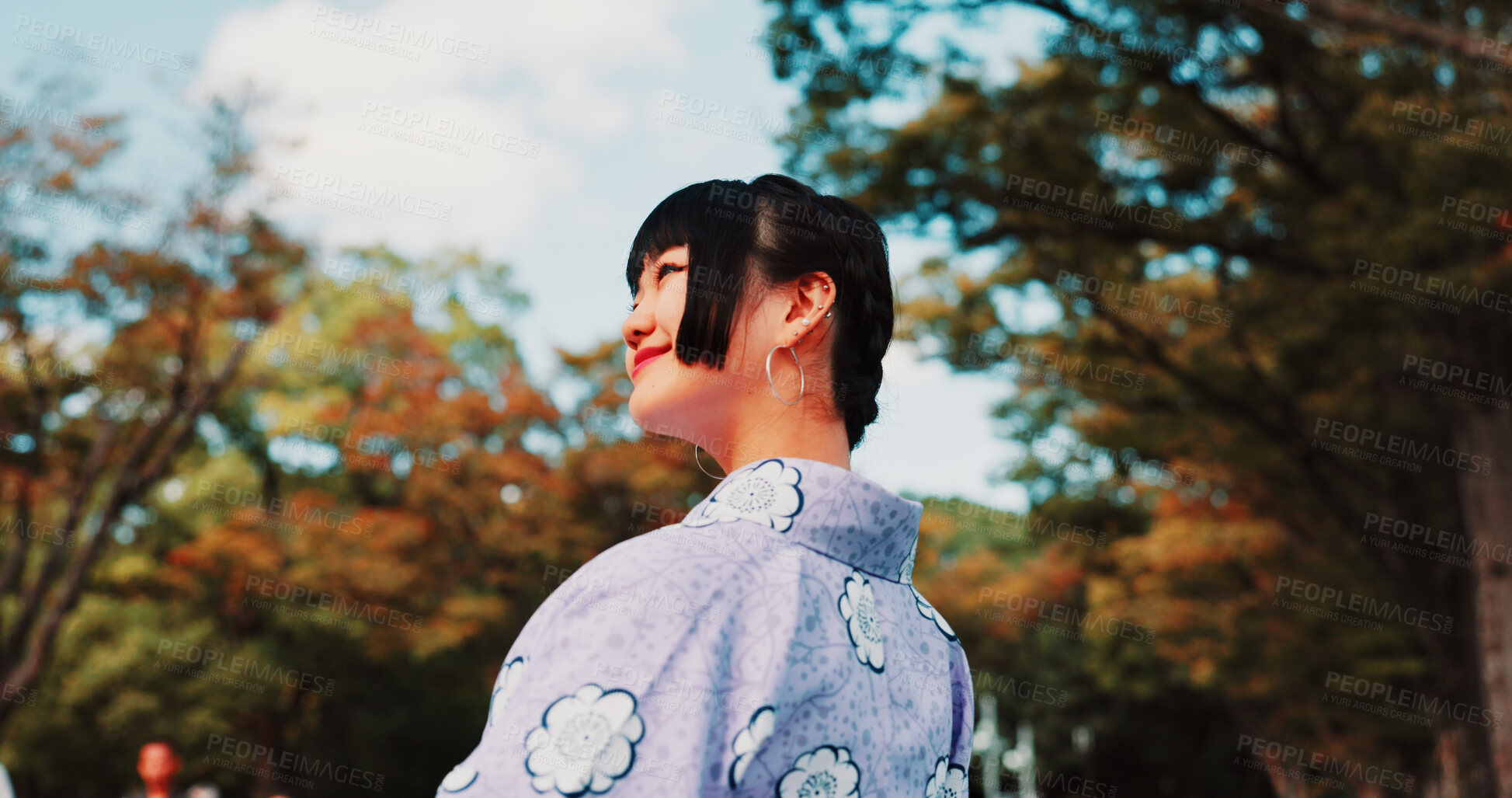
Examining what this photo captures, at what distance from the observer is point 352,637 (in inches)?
746

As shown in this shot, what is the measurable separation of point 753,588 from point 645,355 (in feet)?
1.36

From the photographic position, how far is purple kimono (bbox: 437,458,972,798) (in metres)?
0.88

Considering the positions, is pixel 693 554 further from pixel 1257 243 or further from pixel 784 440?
pixel 1257 243

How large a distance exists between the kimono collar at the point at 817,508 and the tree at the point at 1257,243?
5.20 m

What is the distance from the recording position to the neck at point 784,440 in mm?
1271

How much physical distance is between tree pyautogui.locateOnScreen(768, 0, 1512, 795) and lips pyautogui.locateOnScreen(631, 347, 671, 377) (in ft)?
17.1

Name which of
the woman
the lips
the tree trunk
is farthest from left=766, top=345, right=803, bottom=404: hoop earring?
the tree trunk

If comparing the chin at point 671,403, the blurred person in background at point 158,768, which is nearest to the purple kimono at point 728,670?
the chin at point 671,403

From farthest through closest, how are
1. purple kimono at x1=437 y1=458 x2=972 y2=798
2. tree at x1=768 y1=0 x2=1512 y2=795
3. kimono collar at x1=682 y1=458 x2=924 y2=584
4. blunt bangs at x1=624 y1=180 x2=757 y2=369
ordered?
1. tree at x1=768 y1=0 x2=1512 y2=795
2. blunt bangs at x1=624 y1=180 x2=757 y2=369
3. kimono collar at x1=682 y1=458 x2=924 y2=584
4. purple kimono at x1=437 y1=458 x2=972 y2=798

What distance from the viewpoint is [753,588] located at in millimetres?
997

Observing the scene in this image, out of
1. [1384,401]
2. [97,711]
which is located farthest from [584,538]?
[97,711]

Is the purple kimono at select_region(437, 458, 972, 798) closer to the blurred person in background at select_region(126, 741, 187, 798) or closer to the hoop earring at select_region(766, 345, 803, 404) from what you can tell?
the hoop earring at select_region(766, 345, 803, 404)

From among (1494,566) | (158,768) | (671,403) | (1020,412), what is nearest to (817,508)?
(671,403)

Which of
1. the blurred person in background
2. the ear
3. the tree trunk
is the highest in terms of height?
the tree trunk
